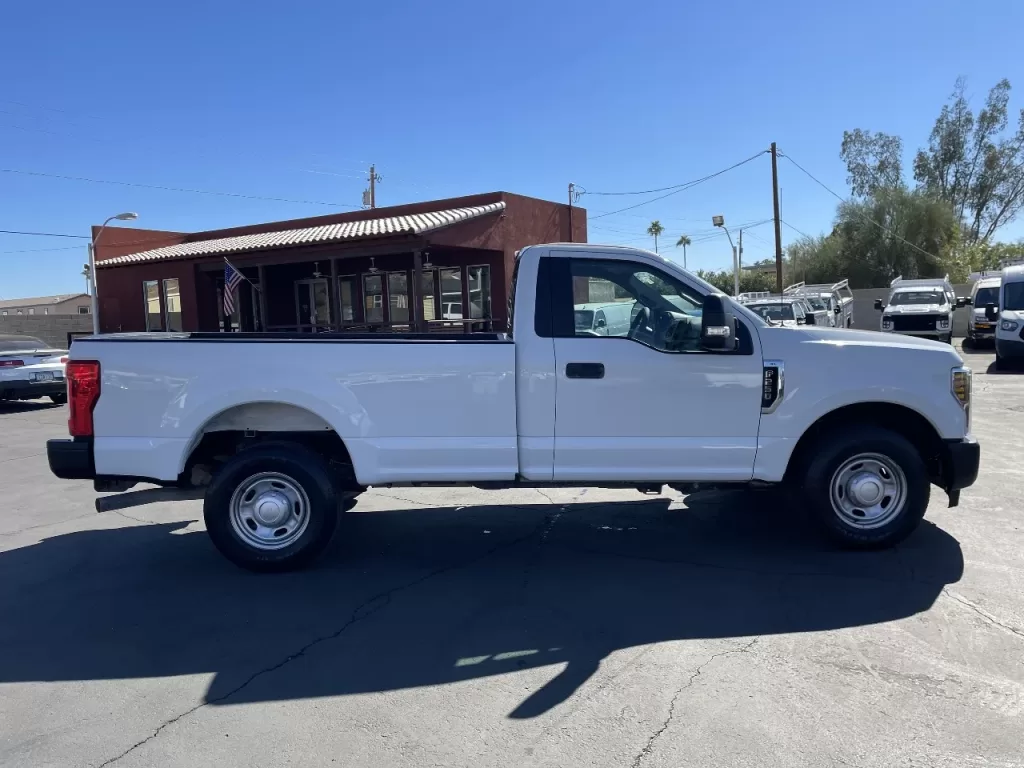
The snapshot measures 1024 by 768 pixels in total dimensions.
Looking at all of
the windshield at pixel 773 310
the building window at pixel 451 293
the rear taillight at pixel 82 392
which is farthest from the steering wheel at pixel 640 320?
the building window at pixel 451 293

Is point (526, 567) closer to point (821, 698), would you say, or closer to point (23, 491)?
point (821, 698)

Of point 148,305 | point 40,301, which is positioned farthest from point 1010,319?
point 40,301

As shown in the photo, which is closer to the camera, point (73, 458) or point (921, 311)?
point (73, 458)

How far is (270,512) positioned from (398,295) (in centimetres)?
1694

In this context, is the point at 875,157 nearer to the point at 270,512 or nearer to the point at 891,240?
the point at 891,240

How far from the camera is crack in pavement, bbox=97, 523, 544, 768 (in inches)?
130

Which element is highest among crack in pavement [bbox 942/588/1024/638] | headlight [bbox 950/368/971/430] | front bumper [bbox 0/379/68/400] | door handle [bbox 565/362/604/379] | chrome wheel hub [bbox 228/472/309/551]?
door handle [bbox 565/362/604/379]

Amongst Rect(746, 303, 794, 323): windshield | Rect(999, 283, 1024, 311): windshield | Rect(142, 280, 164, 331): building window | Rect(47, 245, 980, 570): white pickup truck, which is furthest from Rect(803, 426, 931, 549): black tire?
Rect(142, 280, 164, 331): building window

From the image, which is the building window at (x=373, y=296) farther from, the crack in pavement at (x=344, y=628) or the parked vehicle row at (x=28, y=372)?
the crack in pavement at (x=344, y=628)

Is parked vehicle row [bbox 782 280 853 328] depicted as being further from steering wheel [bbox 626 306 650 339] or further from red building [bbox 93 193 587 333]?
steering wheel [bbox 626 306 650 339]

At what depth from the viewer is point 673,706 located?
3408 mm

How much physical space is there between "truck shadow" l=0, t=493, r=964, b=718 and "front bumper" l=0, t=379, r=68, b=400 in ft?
34.8

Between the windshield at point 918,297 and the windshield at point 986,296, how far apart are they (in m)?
1.12

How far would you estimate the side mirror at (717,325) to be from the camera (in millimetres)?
4707
